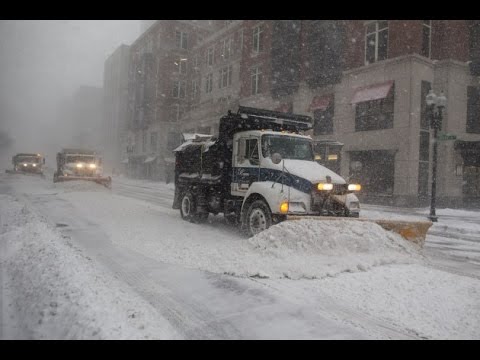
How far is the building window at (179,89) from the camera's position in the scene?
52969mm

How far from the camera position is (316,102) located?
2758 cm

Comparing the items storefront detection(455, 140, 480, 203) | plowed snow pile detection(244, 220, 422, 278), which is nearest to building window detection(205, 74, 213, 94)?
storefront detection(455, 140, 480, 203)

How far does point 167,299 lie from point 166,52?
51614 mm

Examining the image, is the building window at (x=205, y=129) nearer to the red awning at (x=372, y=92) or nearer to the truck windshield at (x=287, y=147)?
the red awning at (x=372, y=92)

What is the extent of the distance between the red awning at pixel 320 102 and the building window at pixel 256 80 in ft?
25.6

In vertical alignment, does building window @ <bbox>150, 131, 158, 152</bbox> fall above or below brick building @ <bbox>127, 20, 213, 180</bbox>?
below

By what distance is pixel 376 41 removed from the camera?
24.4 meters

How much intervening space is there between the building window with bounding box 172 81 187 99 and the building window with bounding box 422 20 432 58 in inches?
1415

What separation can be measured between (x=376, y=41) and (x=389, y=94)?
3928 mm

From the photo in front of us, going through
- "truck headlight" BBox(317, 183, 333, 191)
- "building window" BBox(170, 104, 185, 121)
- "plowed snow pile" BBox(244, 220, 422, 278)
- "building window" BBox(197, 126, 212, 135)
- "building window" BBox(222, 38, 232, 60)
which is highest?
"building window" BBox(222, 38, 232, 60)

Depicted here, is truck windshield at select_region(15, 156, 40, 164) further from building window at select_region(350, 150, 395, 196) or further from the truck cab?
building window at select_region(350, 150, 395, 196)

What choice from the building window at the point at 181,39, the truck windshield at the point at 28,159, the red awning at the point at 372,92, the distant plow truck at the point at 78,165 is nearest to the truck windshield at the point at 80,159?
the distant plow truck at the point at 78,165

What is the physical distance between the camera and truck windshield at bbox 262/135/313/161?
9.22 m
